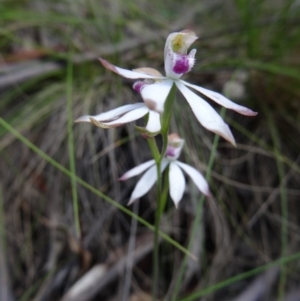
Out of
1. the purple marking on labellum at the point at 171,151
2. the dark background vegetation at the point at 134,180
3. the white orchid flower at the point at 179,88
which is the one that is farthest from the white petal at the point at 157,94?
the dark background vegetation at the point at 134,180

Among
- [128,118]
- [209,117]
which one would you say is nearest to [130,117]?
[128,118]

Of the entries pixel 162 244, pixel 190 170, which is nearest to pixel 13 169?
pixel 162 244

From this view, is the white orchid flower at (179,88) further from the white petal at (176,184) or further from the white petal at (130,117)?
the white petal at (176,184)

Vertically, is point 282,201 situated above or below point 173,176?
below

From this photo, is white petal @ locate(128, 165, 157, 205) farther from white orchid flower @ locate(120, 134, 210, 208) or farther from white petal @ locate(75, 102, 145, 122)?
white petal @ locate(75, 102, 145, 122)

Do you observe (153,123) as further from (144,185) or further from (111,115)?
(144,185)

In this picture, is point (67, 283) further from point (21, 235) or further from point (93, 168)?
point (93, 168)
